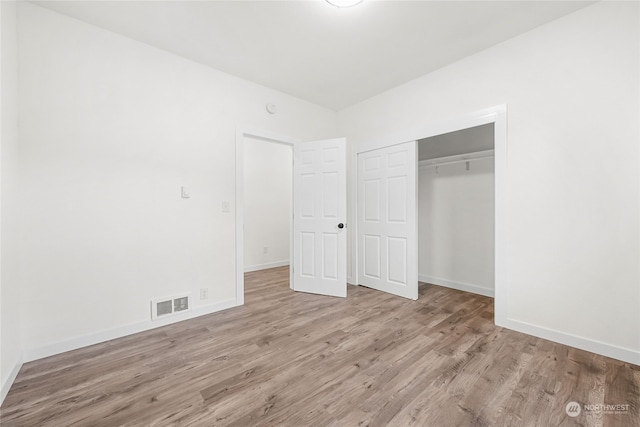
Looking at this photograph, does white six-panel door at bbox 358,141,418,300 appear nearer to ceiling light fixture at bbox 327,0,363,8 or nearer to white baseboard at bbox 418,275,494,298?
white baseboard at bbox 418,275,494,298

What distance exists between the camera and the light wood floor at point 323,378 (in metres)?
1.41

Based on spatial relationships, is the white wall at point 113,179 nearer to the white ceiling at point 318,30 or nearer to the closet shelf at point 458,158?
the white ceiling at point 318,30

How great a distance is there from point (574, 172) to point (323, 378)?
256 cm

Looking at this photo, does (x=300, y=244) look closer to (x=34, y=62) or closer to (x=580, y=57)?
(x=34, y=62)

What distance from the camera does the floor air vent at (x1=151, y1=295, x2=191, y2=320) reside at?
8.30 ft

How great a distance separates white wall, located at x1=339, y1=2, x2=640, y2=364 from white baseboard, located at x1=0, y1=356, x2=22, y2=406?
12.5 feet

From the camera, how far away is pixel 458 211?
12.8ft

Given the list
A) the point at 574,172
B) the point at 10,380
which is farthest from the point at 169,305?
the point at 574,172

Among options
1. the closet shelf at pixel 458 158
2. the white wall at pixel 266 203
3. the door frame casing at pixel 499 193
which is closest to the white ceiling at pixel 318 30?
the door frame casing at pixel 499 193

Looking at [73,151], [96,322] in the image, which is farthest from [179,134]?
[96,322]

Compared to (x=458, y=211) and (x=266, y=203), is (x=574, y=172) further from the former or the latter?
A: (x=266, y=203)

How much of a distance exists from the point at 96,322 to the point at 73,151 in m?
1.48

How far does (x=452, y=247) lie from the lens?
3.95 metres

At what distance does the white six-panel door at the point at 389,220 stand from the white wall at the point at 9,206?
3.44 metres
